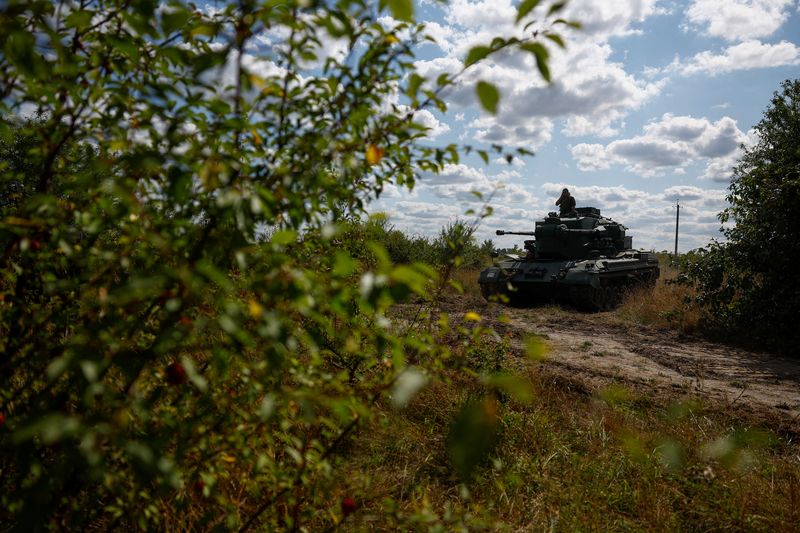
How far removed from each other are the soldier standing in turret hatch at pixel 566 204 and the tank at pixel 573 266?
0.72 feet

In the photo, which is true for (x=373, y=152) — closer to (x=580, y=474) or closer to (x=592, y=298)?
(x=580, y=474)

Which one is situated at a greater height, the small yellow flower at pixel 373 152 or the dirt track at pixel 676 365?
the small yellow flower at pixel 373 152

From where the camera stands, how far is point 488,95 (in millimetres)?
943

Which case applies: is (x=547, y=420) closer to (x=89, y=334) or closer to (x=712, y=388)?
(x=712, y=388)

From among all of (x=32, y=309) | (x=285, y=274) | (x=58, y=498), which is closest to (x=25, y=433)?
(x=285, y=274)

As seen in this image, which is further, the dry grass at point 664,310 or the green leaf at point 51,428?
the dry grass at point 664,310

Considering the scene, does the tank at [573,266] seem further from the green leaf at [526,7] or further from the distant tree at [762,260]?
the green leaf at [526,7]

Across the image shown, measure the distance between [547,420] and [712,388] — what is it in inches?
96.4

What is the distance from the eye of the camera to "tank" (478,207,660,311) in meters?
11.1

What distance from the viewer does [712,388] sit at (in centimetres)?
529

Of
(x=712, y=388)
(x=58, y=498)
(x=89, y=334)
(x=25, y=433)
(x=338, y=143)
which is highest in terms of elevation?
(x=338, y=143)

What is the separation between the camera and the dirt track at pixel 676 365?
4.86 m

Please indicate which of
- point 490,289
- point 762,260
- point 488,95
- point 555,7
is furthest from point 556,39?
point 490,289

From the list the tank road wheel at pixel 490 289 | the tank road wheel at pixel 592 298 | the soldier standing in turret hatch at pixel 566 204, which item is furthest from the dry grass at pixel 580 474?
the soldier standing in turret hatch at pixel 566 204
